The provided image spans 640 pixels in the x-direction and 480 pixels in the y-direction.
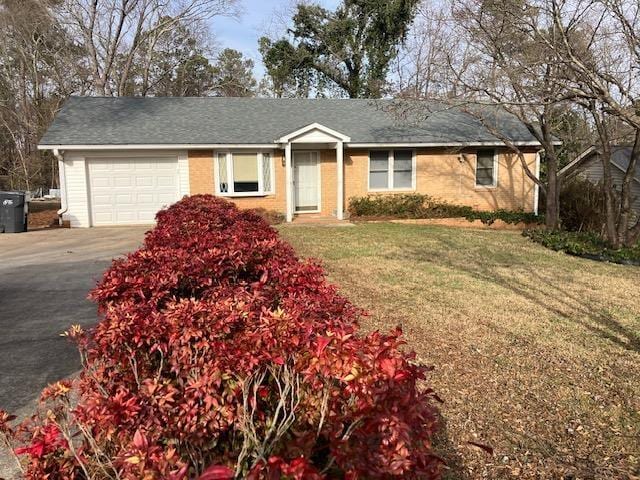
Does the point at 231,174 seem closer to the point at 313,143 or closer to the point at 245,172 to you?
the point at 245,172

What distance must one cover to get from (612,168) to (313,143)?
1770 centimetres

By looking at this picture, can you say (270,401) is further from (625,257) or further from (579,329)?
(625,257)

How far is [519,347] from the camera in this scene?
16.1 feet

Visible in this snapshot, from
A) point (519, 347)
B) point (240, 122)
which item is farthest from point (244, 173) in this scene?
point (519, 347)

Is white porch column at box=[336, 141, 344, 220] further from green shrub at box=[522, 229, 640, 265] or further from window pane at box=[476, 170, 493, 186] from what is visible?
green shrub at box=[522, 229, 640, 265]

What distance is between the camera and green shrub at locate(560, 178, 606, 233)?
15500 millimetres

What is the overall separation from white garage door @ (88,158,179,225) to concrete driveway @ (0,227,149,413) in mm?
2595

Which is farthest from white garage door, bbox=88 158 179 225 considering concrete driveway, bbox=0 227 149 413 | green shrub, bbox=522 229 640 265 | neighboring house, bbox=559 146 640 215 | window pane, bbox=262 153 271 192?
neighboring house, bbox=559 146 640 215

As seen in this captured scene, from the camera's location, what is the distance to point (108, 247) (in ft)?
Answer: 38.7

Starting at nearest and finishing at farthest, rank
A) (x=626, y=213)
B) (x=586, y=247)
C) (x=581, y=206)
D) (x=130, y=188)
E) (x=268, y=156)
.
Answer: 1. (x=626, y=213)
2. (x=586, y=247)
3. (x=581, y=206)
4. (x=130, y=188)
5. (x=268, y=156)

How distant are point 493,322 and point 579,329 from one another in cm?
90

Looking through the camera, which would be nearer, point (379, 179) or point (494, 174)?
point (379, 179)

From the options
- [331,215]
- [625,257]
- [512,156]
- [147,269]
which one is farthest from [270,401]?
[512,156]

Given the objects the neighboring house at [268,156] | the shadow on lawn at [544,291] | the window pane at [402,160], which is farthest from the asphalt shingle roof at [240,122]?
the shadow on lawn at [544,291]
